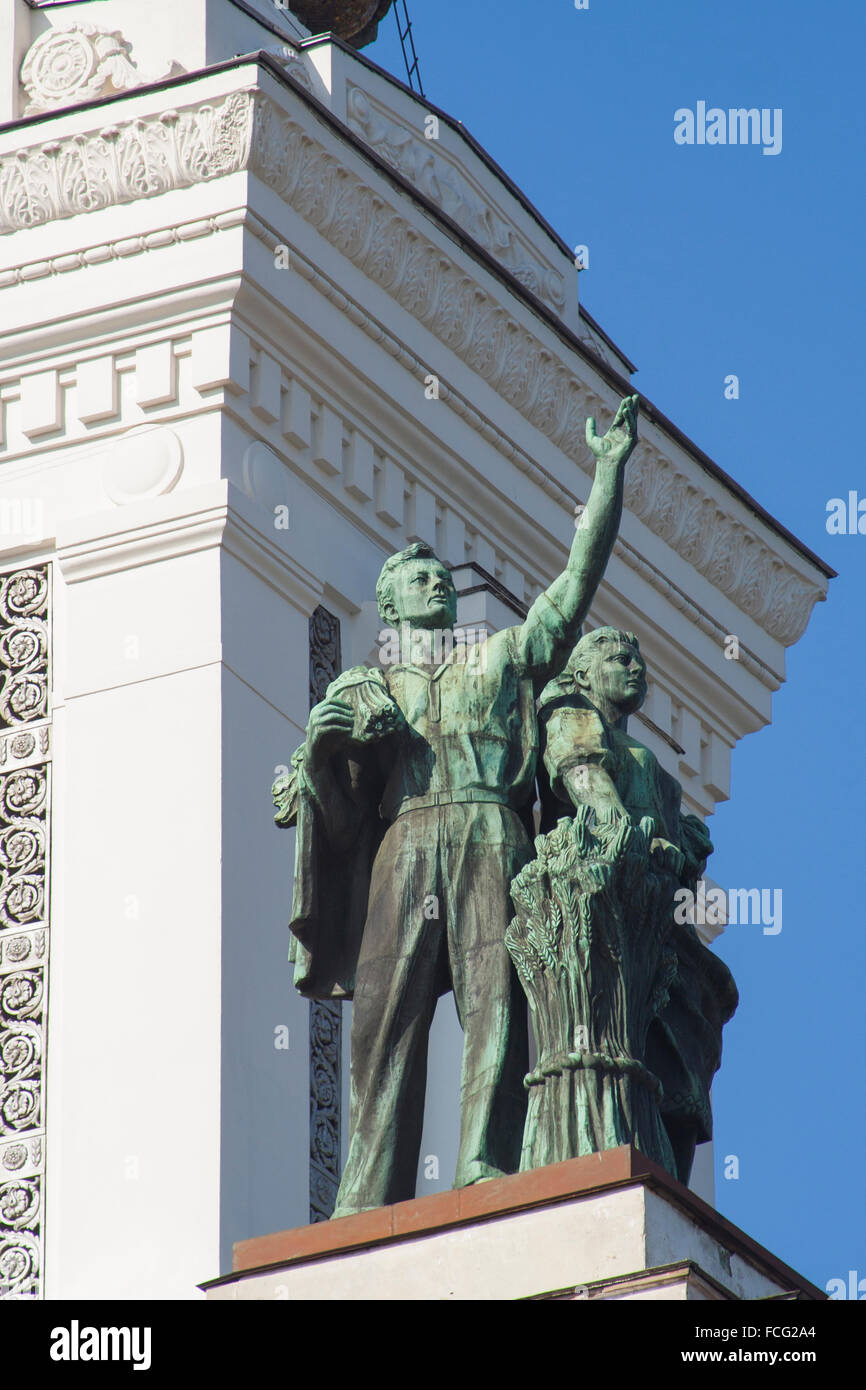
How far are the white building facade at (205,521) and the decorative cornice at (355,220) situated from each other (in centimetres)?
2

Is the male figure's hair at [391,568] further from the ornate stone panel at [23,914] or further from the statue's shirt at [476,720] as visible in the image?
the ornate stone panel at [23,914]

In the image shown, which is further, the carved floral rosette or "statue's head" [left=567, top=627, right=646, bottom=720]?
"statue's head" [left=567, top=627, right=646, bottom=720]

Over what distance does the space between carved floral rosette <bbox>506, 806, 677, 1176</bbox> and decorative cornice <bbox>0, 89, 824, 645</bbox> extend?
224 inches

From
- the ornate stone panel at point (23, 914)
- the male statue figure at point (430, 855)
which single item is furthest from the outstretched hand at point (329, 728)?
the ornate stone panel at point (23, 914)

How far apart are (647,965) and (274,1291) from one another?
150 cm

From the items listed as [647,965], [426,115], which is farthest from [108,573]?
[647,965]

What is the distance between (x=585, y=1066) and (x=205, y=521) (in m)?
5.16

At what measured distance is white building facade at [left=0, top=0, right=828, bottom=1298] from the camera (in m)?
15.3

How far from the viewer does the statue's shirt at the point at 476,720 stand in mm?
12297

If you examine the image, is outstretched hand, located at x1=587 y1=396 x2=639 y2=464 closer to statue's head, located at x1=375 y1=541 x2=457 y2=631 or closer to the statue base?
statue's head, located at x1=375 y1=541 x2=457 y2=631

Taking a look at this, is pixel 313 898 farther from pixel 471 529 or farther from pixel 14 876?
pixel 471 529

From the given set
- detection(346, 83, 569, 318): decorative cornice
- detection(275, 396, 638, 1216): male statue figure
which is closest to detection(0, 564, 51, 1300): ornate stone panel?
detection(346, 83, 569, 318): decorative cornice

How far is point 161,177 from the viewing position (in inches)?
664

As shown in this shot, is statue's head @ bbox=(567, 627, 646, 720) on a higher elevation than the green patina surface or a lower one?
higher
